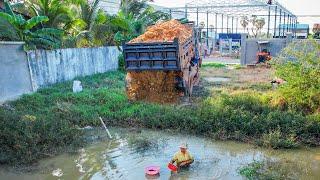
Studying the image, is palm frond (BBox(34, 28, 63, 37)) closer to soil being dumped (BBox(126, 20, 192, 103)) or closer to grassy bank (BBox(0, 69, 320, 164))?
grassy bank (BBox(0, 69, 320, 164))

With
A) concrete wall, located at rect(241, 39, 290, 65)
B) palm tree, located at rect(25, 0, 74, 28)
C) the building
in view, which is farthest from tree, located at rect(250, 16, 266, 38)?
palm tree, located at rect(25, 0, 74, 28)

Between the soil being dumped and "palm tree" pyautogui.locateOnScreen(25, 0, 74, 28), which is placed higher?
"palm tree" pyautogui.locateOnScreen(25, 0, 74, 28)

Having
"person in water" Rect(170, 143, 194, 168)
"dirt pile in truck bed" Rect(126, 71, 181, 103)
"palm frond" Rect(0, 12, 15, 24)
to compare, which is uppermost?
"palm frond" Rect(0, 12, 15, 24)

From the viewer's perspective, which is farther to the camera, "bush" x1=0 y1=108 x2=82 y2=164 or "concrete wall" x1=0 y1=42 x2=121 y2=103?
"concrete wall" x1=0 y1=42 x2=121 y2=103

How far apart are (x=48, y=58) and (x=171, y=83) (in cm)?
588

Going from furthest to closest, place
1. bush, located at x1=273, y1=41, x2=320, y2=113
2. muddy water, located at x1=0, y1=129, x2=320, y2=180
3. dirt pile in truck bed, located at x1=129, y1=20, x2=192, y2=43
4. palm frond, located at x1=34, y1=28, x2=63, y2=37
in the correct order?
palm frond, located at x1=34, y1=28, x2=63, y2=37, dirt pile in truck bed, located at x1=129, y1=20, x2=192, y2=43, bush, located at x1=273, y1=41, x2=320, y2=113, muddy water, located at x1=0, y1=129, x2=320, y2=180

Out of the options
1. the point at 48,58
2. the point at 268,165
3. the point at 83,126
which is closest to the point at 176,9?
the point at 48,58

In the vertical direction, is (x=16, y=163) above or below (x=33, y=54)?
below

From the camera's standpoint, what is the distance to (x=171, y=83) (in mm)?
11109

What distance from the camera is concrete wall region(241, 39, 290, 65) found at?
2380 cm

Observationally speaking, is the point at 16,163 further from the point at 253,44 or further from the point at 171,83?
the point at 253,44

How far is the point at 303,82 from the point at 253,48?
1535 centimetres

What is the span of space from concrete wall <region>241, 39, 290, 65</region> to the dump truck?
1398 centimetres

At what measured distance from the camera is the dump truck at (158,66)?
10.7 meters
